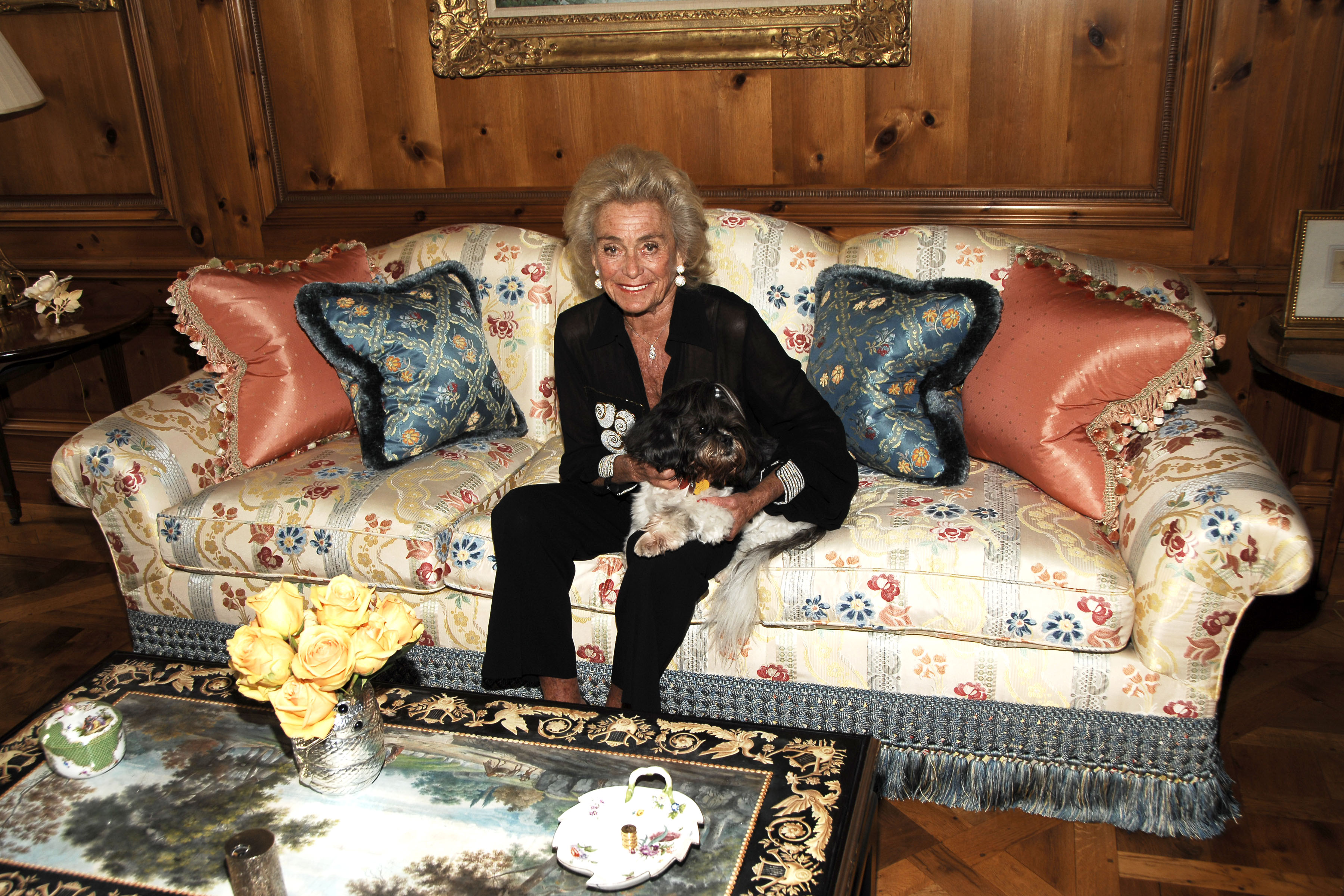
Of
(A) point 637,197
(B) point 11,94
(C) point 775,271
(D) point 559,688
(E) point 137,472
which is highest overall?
(B) point 11,94

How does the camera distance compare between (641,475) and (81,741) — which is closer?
(81,741)

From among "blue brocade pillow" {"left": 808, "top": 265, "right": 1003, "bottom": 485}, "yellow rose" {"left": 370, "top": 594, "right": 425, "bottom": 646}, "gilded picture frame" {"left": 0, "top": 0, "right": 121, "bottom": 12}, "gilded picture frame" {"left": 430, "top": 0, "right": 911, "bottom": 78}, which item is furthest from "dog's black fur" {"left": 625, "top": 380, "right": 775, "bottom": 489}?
"gilded picture frame" {"left": 0, "top": 0, "right": 121, "bottom": 12}

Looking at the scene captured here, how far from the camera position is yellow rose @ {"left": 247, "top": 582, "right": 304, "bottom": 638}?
1.35 meters

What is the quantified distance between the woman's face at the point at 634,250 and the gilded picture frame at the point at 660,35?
0.95 meters

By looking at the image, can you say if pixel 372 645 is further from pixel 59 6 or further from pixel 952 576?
pixel 59 6

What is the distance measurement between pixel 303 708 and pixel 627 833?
468 millimetres

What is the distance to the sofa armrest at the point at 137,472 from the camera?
2.37 m

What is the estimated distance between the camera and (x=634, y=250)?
216 centimetres

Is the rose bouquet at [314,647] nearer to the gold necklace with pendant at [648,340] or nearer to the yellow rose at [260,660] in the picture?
the yellow rose at [260,660]

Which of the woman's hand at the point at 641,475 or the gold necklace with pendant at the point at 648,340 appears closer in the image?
the woman's hand at the point at 641,475

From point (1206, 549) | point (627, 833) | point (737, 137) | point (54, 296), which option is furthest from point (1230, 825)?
point (54, 296)

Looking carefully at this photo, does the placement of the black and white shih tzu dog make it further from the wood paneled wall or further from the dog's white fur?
the wood paneled wall

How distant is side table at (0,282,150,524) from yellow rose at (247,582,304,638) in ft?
6.07

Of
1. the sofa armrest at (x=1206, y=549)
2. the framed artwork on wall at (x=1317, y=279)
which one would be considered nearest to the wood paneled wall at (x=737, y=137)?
the framed artwork on wall at (x=1317, y=279)
